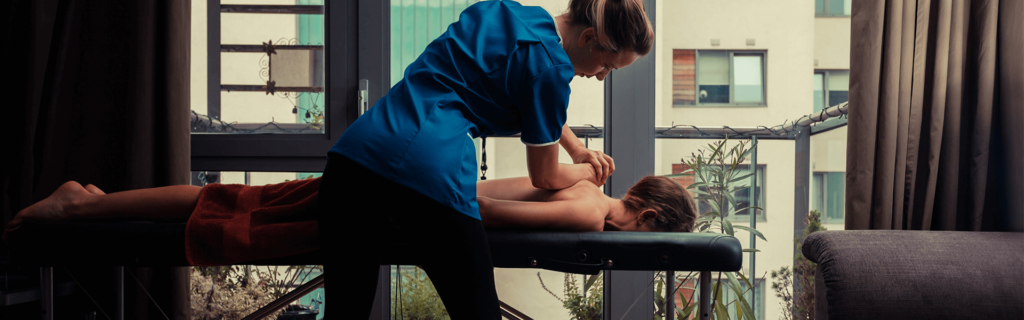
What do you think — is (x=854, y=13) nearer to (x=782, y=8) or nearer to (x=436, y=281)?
(x=782, y=8)

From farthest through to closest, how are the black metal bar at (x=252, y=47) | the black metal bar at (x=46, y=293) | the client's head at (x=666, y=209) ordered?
the black metal bar at (x=252, y=47) → the client's head at (x=666, y=209) → the black metal bar at (x=46, y=293)

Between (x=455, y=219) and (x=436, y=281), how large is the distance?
10 cm

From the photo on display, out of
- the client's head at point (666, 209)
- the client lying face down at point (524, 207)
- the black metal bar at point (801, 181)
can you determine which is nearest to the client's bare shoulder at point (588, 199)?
the client lying face down at point (524, 207)

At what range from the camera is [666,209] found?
120cm

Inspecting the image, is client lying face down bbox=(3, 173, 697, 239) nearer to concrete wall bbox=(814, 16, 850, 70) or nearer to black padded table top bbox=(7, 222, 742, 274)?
black padded table top bbox=(7, 222, 742, 274)

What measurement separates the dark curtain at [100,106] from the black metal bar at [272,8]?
0.20 metres

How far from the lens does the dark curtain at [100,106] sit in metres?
1.67

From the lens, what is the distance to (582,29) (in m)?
0.85

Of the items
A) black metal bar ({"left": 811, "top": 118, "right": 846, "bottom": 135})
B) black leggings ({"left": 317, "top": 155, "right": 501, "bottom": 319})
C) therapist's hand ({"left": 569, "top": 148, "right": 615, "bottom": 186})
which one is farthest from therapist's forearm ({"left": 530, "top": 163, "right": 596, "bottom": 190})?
black metal bar ({"left": 811, "top": 118, "right": 846, "bottom": 135})

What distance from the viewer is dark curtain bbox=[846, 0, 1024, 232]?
1512mm

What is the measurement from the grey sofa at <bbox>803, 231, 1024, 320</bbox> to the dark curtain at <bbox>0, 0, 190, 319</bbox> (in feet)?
6.36

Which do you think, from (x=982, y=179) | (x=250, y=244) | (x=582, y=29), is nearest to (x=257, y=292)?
(x=250, y=244)

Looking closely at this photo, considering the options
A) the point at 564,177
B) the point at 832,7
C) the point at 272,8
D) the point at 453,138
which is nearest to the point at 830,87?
the point at 832,7

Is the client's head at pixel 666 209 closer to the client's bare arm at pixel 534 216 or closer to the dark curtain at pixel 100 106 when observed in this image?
the client's bare arm at pixel 534 216
